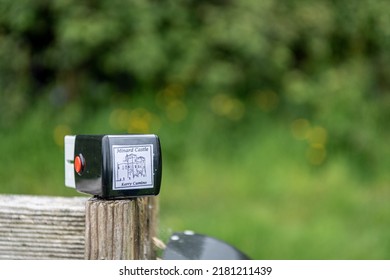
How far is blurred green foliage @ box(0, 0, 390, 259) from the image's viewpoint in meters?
3.52

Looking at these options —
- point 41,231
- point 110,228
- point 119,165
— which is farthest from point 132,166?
point 41,231

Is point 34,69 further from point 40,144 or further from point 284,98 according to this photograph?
point 284,98

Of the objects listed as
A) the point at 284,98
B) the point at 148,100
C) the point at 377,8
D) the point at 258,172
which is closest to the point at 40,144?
the point at 148,100

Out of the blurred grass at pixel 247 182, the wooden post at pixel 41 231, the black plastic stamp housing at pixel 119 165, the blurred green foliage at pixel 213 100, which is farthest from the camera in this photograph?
the blurred green foliage at pixel 213 100

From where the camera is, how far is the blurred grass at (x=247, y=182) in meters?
3.16

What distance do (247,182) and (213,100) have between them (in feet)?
2.01

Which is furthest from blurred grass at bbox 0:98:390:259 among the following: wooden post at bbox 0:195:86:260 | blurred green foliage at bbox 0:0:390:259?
wooden post at bbox 0:195:86:260

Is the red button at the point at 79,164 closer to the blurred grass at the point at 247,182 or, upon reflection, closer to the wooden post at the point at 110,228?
the wooden post at the point at 110,228

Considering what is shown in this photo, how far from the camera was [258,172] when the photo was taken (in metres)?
3.61

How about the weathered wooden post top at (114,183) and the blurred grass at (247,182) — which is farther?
the blurred grass at (247,182)

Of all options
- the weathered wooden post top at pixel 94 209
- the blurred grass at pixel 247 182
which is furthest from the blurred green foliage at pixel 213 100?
the weathered wooden post top at pixel 94 209

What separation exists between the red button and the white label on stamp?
0.10 meters

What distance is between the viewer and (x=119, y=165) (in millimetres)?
1296

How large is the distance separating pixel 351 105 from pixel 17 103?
2.02 metres
